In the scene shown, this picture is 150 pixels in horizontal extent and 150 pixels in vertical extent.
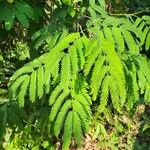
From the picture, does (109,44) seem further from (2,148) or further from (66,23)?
(2,148)

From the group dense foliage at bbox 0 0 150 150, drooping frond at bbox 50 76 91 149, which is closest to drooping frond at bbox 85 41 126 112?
dense foliage at bbox 0 0 150 150

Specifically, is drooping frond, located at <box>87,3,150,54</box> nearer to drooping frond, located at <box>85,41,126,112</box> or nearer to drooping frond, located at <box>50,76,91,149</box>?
drooping frond, located at <box>85,41,126,112</box>

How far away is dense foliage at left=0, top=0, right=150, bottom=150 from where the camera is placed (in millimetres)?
2043

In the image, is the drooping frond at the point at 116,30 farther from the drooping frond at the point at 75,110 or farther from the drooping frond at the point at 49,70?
the drooping frond at the point at 75,110

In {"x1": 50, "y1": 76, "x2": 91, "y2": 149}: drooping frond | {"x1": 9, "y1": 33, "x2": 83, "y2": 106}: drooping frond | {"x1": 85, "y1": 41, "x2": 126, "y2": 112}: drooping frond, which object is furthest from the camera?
{"x1": 50, "y1": 76, "x2": 91, "y2": 149}: drooping frond

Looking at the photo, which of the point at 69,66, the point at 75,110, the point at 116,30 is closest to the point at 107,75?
the point at 69,66

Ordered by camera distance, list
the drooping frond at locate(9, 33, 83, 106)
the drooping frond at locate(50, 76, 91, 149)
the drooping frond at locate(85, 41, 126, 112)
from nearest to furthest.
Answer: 1. the drooping frond at locate(85, 41, 126, 112)
2. the drooping frond at locate(9, 33, 83, 106)
3. the drooping frond at locate(50, 76, 91, 149)

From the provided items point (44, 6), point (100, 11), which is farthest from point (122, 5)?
point (100, 11)

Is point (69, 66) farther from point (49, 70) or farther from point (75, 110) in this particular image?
point (75, 110)

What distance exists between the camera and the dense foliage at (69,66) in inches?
80.4

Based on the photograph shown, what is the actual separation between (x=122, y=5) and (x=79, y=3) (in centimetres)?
90

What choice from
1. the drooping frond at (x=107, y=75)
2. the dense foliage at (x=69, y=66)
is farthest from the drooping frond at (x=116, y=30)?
the drooping frond at (x=107, y=75)

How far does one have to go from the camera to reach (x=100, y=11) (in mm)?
2797

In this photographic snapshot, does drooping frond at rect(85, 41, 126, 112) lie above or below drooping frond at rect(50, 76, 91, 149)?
above
